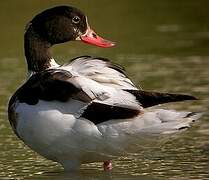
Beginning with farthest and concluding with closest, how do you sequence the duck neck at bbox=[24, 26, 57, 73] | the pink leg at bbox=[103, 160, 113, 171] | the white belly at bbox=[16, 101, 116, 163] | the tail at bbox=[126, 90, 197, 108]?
the duck neck at bbox=[24, 26, 57, 73] → the pink leg at bbox=[103, 160, 113, 171] → the white belly at bbox=[16, 101, 116, 163] → the tail at bbox=[126, 90, 197, 108]

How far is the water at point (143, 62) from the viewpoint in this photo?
6176 mm

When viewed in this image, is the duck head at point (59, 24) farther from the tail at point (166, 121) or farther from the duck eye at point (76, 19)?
the tail at point (166, 121)

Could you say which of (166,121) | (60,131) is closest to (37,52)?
(60,131)

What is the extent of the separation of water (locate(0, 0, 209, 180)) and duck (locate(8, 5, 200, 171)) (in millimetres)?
359

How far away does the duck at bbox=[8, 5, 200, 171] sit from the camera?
5.47 metres

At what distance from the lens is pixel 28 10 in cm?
1395

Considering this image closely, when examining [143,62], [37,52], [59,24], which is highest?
[59,24]

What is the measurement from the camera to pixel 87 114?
5566 mm

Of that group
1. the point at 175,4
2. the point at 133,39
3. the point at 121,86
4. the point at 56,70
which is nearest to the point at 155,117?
the point at 121,86

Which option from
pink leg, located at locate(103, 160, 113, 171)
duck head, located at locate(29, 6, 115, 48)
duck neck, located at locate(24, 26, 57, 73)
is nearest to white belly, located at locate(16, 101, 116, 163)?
pink leg, located at locate(103, 160, 113, 171)

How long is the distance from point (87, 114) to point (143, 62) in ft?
15.7

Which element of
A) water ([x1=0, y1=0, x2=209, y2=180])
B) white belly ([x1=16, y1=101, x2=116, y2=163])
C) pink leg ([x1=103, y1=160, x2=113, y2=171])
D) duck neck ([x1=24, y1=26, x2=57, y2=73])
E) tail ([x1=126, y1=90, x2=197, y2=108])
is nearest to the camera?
tail ([x1=126, y1=90, x2=197, y2=108])

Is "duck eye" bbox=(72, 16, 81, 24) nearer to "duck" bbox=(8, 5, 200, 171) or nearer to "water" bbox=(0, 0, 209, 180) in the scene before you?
"duck" bbox=(8, 5, 200, 171)

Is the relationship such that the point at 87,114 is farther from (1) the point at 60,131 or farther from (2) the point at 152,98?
(2) the point at 152,98
